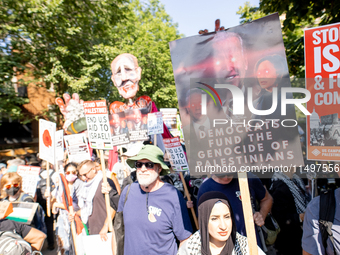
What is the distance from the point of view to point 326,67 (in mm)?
1979

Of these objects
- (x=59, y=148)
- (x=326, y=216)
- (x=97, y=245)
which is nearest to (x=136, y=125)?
(x=59, y=148)

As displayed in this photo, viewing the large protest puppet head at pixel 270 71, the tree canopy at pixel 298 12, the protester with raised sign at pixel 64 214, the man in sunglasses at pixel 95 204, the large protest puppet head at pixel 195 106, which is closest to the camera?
the large protest puppet head at pixel 270 71

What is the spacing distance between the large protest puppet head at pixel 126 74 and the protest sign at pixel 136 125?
1.27m

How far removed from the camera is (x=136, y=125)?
→ 4.73 metres

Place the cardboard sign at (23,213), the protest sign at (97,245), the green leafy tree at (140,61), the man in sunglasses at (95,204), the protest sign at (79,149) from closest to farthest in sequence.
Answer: the cardboard sign at (23,213) < the protest sign at (97,245) < the man in sunglasses at (95,204) < the protest sign at (79,149) < the green leafy tree at (140,61)

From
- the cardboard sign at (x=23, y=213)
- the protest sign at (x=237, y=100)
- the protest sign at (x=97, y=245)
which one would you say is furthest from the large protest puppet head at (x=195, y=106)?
the cardboard sign at (x=23, y=213)

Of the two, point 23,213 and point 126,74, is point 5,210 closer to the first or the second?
point 23,213

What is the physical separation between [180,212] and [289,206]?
5.01 feet

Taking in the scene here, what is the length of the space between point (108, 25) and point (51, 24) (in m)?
3.02

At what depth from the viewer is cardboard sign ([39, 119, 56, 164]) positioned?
14.7ft

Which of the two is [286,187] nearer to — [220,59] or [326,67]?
[326,67]

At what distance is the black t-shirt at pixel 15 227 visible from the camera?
255 centimetres

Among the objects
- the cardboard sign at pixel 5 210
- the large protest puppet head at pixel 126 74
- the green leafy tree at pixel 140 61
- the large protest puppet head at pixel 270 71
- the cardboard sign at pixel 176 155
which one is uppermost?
the green leafy tree at pixel 140 61

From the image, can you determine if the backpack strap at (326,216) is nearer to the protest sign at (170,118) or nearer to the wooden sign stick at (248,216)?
the wooden sign stick at (248,216)
